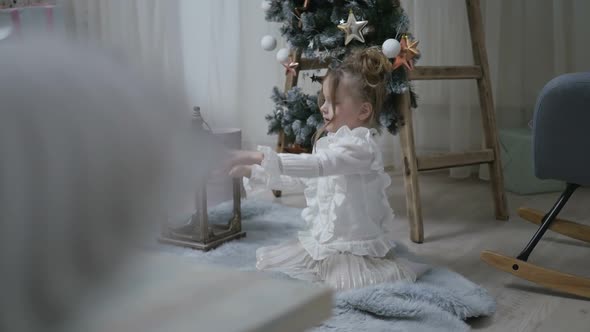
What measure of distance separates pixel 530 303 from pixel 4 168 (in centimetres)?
135

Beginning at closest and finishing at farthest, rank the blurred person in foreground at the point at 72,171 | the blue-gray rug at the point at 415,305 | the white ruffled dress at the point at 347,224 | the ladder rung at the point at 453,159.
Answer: the blurred person in foreground at the point at 72,171 → the blue-gray rug at the point at 415,305 → the white ruffled dress at the point at 347,224 → the ladder rung at the point at 453,159

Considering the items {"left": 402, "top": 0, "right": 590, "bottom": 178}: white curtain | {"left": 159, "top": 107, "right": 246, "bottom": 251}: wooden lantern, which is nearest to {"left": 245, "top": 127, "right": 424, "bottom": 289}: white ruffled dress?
{"left": 159, "top": 107, "right": 246, "bottom": 251}: wooden lantern

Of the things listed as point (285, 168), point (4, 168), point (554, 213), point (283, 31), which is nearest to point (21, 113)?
point (4, 168)

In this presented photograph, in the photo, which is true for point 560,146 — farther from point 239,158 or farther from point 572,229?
point 239,158

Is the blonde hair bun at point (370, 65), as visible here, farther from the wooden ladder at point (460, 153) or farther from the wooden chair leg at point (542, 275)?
the wooden chair leg at point (542, 275)

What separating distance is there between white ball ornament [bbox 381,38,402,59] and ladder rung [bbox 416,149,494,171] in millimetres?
351

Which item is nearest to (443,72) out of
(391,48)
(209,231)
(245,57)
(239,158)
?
(391,48)

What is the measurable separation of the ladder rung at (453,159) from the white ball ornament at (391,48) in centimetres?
35

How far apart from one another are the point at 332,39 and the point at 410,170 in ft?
1.55

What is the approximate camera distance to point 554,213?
1.53 meters

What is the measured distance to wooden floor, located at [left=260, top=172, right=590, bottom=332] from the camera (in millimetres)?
1289

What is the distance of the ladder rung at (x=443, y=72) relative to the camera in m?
1.90

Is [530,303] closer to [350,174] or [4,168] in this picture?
[350,174]

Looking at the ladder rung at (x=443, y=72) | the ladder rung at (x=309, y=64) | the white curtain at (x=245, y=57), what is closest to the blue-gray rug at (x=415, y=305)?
the ladder rung at (x=443, y=72)
